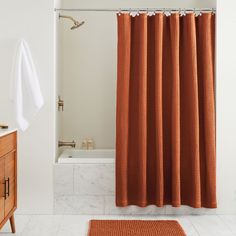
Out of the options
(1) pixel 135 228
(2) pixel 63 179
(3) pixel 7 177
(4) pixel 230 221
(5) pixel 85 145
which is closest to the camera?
(3) pixel 7 177

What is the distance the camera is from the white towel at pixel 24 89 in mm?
3332

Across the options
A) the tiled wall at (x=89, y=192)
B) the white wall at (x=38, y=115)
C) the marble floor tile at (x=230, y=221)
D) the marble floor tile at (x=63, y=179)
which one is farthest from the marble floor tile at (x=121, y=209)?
the marble floor tile at (x=230, y=221)

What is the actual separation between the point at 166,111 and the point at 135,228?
3.47 ft

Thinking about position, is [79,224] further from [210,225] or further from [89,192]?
[210,225]

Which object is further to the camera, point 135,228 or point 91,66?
point 91,66

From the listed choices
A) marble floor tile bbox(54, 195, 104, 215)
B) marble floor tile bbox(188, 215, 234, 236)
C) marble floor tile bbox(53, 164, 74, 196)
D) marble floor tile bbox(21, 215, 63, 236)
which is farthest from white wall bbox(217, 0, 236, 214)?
marble floor tile bbox(21, 215, 63, 236)

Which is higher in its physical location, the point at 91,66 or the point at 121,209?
the point at 91,66

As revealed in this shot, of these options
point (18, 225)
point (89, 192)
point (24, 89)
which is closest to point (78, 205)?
point (89, 192)

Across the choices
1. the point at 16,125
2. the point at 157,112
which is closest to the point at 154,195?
the point at 157,112

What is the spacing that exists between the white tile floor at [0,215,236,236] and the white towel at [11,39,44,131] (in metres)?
0.79

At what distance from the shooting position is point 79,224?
340 cm

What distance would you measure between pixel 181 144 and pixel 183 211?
614 mm

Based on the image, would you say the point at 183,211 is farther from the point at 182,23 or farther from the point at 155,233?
the point at 182,23

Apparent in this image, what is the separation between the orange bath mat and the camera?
3.19m
